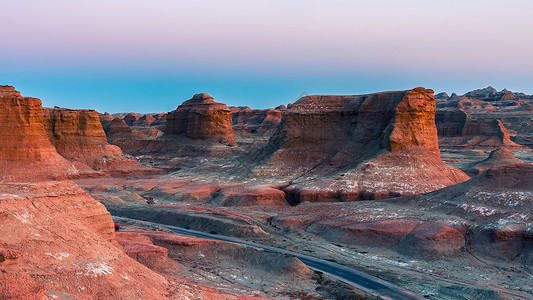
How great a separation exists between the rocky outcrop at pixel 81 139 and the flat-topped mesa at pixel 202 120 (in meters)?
22.2

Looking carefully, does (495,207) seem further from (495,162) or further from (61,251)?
(495,162)

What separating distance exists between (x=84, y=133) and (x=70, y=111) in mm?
3780

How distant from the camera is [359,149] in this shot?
60.6 m

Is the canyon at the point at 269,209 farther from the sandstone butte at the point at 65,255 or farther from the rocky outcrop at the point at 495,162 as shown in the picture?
the rocky outcrop at the point at 495,162

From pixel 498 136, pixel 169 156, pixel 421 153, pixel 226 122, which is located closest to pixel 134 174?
pixel 169 156

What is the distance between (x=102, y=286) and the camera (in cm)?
1678

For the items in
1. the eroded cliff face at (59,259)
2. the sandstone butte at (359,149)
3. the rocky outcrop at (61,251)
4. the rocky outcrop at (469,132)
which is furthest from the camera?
the rocky outcrop at (469,132)

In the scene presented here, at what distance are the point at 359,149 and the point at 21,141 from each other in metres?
40.6

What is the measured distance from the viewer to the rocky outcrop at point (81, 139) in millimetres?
70125

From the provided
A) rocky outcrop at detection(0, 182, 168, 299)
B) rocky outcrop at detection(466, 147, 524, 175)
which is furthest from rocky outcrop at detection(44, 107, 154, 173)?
rocky outcrop at detection(466, 147, 524, 175)

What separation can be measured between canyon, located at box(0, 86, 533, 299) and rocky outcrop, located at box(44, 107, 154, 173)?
0.69 feet

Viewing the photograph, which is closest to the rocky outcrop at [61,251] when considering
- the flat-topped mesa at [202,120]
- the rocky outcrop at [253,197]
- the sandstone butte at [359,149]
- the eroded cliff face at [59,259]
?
the eroded cliff face at [59,259]

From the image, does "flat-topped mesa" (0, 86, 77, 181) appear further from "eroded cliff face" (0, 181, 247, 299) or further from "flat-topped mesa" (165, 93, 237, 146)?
"flat-topped mesa" (165, 93, 237, 146)

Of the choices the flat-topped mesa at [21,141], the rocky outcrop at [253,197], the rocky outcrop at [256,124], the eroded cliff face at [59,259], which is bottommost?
the rocky outcrop at [253,197]
